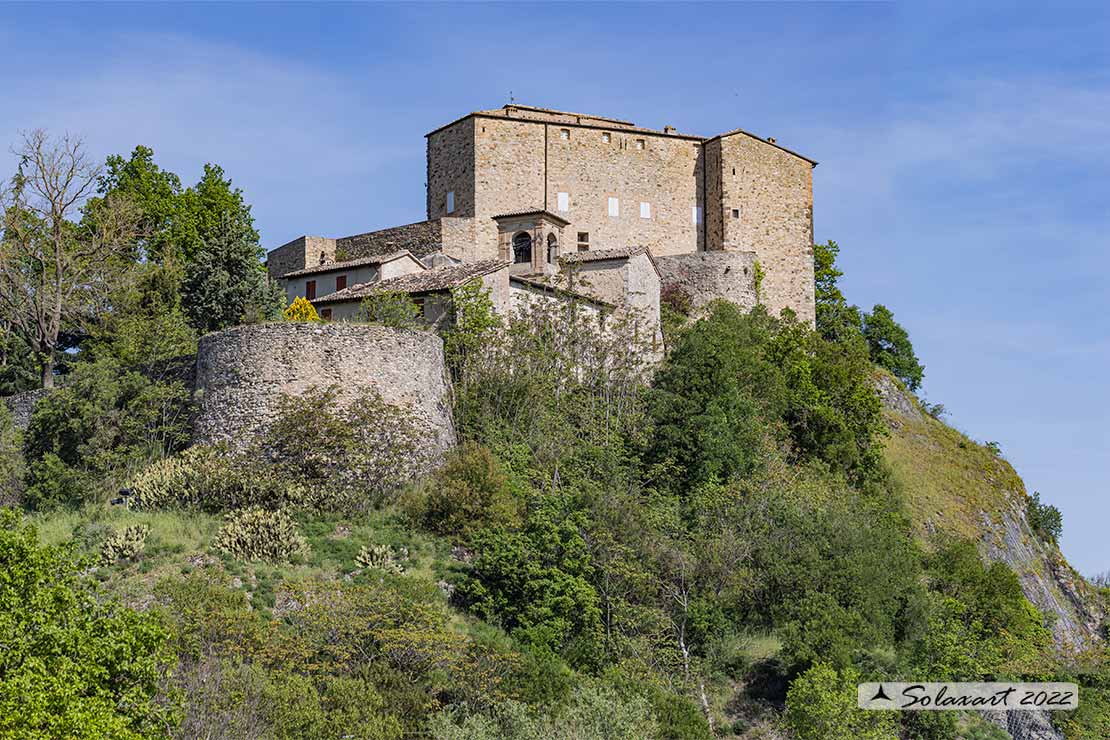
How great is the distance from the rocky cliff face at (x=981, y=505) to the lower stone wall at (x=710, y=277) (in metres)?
6.81

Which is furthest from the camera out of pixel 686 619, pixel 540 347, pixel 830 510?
pixel 540 347

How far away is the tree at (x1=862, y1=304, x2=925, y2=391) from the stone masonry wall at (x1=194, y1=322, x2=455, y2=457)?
125 ft

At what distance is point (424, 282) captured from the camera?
39.1m

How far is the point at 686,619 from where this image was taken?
1182 inches

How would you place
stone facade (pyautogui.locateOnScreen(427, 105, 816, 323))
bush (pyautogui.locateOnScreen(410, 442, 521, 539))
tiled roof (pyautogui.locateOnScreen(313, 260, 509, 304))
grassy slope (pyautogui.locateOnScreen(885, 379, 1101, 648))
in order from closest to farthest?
bush (pyautogui.locateOnScreen(410, 442, 521, 539)), tiled roof (pyautogui.locateOnScreen(313, 260, 509, 304)), grassy slope (pyautogui.locateOnScreen(885, 379, 1101, 648)), stone facade (pyautogui.locateOnScreen(427, 105, 816, 323))

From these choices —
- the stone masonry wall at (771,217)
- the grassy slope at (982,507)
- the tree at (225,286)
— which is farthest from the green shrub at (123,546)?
the stone masonry wall at (771,217)

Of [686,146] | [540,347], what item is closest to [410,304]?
[540,347]

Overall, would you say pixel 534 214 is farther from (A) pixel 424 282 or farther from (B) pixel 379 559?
(B) pixel 379 559

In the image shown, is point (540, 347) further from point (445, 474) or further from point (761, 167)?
point (761, 167)

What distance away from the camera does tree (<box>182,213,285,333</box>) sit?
4188 cm

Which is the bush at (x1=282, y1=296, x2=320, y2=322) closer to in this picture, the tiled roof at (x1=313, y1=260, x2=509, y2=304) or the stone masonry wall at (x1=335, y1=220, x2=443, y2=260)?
the tiled roof at (x1=313, y1=260, x2=509, y2=304)

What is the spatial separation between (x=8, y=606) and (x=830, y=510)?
22.1 m

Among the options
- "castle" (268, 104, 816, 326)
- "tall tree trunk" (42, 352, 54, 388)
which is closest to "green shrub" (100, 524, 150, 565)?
"tall tree trunk" (42, 352, 54, 388)

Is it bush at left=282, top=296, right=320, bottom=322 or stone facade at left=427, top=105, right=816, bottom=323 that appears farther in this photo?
stone facade at left=427, top=105, right=816, bottom=323
